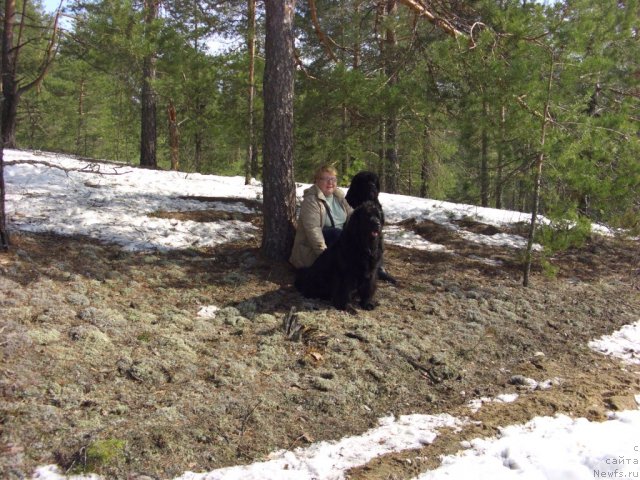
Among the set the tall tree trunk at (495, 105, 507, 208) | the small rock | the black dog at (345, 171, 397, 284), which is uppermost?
the tall tree trunk at (495, 105, 507, 208)

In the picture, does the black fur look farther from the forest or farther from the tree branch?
the tree branch

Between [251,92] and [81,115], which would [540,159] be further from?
[81,115]

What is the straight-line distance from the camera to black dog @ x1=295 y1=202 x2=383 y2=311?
4.60m

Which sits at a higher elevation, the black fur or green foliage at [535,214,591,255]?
the black fur

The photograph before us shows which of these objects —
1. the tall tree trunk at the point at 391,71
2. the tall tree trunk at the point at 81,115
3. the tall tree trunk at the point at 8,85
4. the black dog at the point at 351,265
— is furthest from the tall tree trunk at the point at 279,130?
the tall tree trunk at the point at 81,115

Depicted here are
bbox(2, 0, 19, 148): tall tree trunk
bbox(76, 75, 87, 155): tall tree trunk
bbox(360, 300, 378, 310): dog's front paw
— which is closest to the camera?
bbox(360, 300, 378, 310): dog's front paw

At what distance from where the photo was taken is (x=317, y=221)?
17.4ft

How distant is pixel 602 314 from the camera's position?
5.62 m

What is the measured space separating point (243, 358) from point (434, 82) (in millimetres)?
5013

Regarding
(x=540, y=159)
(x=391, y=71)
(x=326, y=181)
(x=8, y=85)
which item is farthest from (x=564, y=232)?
(x=8, y=85)

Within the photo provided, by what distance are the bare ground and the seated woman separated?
1.26 feet

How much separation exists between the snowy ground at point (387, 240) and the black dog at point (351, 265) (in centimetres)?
171

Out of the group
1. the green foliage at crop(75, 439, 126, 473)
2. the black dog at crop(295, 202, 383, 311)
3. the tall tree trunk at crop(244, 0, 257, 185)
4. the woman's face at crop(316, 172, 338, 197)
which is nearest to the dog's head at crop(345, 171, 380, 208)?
the woman's face at crop(316, 172, 338, 197)

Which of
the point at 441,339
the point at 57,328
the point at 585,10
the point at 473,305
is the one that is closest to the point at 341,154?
the point at 473,305
